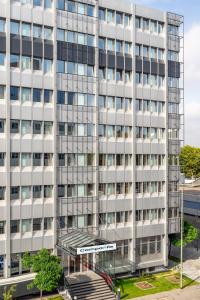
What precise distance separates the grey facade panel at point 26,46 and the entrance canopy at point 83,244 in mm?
22523

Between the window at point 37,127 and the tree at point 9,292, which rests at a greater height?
the window at point 37,127

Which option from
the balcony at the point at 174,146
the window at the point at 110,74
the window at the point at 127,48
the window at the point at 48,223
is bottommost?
the window at the point at 48,223

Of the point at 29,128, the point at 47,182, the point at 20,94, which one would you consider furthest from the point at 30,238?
the point at 20,94

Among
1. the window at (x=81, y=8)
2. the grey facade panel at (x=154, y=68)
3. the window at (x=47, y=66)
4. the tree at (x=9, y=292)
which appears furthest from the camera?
the grey facade panel at (x=154, y=68)

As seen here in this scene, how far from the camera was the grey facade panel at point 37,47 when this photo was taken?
44406 mm

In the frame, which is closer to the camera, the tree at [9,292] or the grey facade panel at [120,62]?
the tree at [9,292]

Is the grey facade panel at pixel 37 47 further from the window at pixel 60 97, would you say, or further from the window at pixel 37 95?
the window at pixel 60 97

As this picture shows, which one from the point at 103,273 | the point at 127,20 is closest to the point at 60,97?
the point at 127,20

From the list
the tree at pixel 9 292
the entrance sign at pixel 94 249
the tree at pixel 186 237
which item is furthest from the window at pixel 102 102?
the tree at pixel 9 292

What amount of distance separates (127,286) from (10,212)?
17613 mm

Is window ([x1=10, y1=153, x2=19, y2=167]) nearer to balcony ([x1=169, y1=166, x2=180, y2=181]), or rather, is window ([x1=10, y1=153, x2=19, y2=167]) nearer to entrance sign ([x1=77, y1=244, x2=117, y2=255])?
entrance sign ([x1=77, y1=244, x2=117, y2=255])

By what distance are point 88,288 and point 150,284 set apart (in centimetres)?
904

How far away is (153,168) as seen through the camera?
2092 inches

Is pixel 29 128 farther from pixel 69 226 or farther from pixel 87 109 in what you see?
pixel 69 226
